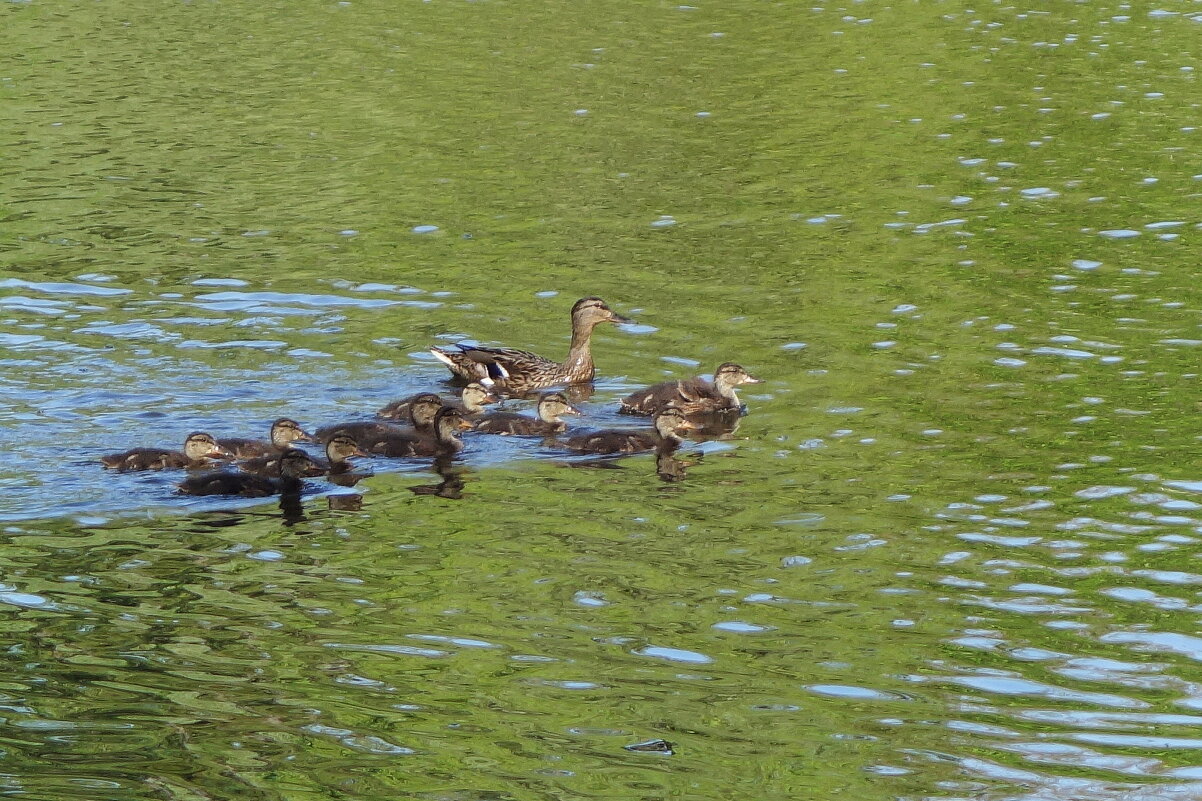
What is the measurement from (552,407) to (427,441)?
0.93 metres

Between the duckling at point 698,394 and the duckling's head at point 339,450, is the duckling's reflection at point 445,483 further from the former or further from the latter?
the duckling at point 698,394

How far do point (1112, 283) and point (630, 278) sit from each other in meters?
3.99

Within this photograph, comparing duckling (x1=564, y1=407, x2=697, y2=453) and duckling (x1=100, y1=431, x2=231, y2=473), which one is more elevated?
duckling (x1=100, y1=431, x2=231, y2=473)

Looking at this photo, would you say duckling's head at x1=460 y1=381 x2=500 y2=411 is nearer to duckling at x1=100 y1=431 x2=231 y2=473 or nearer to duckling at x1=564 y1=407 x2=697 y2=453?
duckling at x1=564 y1=407 x2=697 y2=453

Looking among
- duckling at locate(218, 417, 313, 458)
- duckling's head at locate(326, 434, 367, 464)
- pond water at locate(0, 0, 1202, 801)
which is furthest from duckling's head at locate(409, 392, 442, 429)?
duckling at locate(218, 417, 313, 458)

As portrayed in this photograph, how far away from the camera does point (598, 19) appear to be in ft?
88.9

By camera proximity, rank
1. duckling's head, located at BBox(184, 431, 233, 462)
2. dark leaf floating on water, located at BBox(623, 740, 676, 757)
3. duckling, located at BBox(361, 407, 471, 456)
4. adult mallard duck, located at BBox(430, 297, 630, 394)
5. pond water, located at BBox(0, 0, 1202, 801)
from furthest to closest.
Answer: adult mallard duck, located at BBox(430, 297, 630, 394)
duckling, located at BBox(361, 407, 471, 456)
duckling's head, located at BBox(184, 431, 233, 462)
pond water, located at BBox(0, 0, 1202, 801)
dark leaf floating on water, located at BBox(623, 740, 676, 757)

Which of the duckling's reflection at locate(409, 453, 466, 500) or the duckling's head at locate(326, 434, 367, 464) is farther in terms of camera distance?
the duckling's head at locate(326, 434, 367, 464)

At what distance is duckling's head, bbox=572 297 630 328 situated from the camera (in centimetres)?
1227

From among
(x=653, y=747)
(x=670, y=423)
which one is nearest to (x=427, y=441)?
(x=670, y=423)

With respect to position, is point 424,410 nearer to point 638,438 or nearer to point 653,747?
point 638,438

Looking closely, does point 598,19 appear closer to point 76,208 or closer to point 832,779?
point 76,208

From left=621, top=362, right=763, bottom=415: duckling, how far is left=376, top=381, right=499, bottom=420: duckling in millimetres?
1025

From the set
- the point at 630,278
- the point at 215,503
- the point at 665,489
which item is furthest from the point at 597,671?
the point at 630,278
